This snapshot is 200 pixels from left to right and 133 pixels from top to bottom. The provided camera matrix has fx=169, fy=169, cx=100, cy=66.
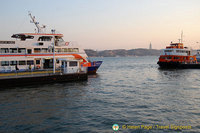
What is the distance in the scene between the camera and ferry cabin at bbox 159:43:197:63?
6328 cm

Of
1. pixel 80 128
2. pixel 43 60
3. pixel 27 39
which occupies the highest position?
pixel 27 39

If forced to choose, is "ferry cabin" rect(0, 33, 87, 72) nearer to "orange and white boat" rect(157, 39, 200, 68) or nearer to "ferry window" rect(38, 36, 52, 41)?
"ferry window" rect(38, 36, 52, 41)

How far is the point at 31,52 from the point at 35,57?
1119 mm

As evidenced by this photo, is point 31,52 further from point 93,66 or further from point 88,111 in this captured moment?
point 88,111

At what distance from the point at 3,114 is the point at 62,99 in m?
6.35

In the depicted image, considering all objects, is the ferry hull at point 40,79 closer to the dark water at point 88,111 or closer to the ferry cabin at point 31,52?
the ferry cabin at point 31,52

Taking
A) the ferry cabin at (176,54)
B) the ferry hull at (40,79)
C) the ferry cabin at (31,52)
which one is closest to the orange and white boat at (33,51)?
the ferry cabin at (31,52)

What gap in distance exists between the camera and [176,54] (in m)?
64.1

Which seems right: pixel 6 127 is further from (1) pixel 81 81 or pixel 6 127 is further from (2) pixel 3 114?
(1) pixel 81 81

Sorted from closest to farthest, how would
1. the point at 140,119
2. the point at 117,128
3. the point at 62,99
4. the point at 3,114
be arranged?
the point at 117,128, the point at 140,119, the point at 3,114, the point at 62,99

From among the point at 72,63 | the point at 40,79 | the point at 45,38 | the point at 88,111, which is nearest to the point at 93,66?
the point at 72,63

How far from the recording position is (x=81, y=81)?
30.1 metres

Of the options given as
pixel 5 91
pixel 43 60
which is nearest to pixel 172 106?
pixel 5 91

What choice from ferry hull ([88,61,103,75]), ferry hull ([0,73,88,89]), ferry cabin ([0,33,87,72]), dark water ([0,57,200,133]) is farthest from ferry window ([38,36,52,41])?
ferry hull ([88,61,103,75])
